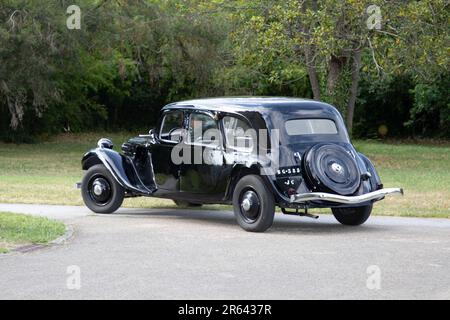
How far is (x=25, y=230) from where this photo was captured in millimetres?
12922

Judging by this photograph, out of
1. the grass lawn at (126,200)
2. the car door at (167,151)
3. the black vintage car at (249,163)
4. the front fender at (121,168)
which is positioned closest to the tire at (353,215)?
the black vintage car at (249,163)

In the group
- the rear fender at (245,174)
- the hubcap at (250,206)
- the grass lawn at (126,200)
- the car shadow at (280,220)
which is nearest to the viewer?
the rear fender at (245,174)

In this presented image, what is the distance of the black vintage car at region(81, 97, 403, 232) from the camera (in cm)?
1320

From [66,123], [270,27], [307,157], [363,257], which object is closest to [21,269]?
[363,257]

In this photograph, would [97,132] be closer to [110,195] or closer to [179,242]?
[110,195]

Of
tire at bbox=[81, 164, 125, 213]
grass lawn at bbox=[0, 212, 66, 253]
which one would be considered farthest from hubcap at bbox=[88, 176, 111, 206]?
grass lawn at bbox=[0, 212, 66, 253]

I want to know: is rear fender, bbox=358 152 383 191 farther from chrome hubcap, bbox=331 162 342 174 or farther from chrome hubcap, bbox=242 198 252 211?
chrome hubcap, bbox=242 198 252 211

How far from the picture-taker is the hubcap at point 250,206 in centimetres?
1329

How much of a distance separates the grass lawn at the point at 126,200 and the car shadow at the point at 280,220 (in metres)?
0.86

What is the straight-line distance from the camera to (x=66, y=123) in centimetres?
4778

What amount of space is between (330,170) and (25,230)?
418 centimetres

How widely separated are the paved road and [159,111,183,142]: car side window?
129 cm

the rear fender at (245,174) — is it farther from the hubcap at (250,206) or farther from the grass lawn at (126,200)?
the grass lawn at (126,200)

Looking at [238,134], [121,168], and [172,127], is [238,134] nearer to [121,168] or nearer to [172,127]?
[172,127]
